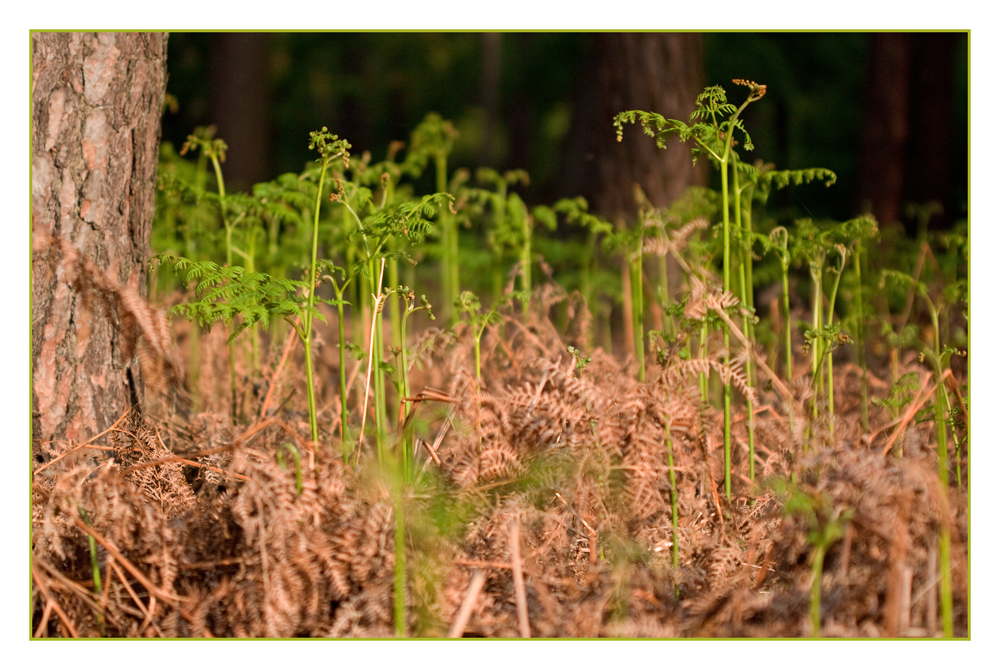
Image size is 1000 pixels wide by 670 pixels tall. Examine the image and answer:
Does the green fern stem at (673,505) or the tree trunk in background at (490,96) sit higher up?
the tree trunk in background at (490,96)

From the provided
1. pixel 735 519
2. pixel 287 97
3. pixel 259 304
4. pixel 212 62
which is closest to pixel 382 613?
pixel 259 304

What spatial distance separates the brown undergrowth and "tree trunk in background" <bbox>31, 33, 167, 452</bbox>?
0.33 feet

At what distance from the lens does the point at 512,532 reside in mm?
1514

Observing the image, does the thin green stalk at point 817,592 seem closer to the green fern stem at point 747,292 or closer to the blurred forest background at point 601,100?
the green fern stem at point 747,292

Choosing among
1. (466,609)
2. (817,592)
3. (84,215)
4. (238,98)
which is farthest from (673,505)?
(238,98)

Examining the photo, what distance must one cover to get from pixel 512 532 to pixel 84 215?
4.14 ft

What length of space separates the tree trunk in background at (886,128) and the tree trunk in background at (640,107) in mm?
1393

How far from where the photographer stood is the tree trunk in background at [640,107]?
138 inches

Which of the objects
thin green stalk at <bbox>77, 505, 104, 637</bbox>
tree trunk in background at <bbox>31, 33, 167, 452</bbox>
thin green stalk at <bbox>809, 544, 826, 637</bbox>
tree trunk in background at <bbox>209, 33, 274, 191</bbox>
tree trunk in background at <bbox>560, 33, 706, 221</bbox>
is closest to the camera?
thin green stalk at <bbox>809, 544, 826, 637</bbox>

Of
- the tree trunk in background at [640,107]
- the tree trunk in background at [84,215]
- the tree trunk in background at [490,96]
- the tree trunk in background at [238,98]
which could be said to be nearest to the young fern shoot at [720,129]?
the tree trunk in background at [84,215]

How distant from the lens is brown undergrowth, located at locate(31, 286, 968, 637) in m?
1.45

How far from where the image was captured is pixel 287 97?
11984 mm

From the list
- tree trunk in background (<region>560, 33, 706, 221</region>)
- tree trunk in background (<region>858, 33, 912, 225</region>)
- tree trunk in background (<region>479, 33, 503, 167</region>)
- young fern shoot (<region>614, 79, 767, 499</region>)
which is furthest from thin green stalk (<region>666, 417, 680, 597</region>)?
tree trunk in background (<region>479, 33, 503, 167</region>)

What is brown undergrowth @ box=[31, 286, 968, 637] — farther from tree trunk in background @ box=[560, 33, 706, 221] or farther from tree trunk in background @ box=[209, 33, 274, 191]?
tree trunk in background @ box=[209, 33, 274, 191]
